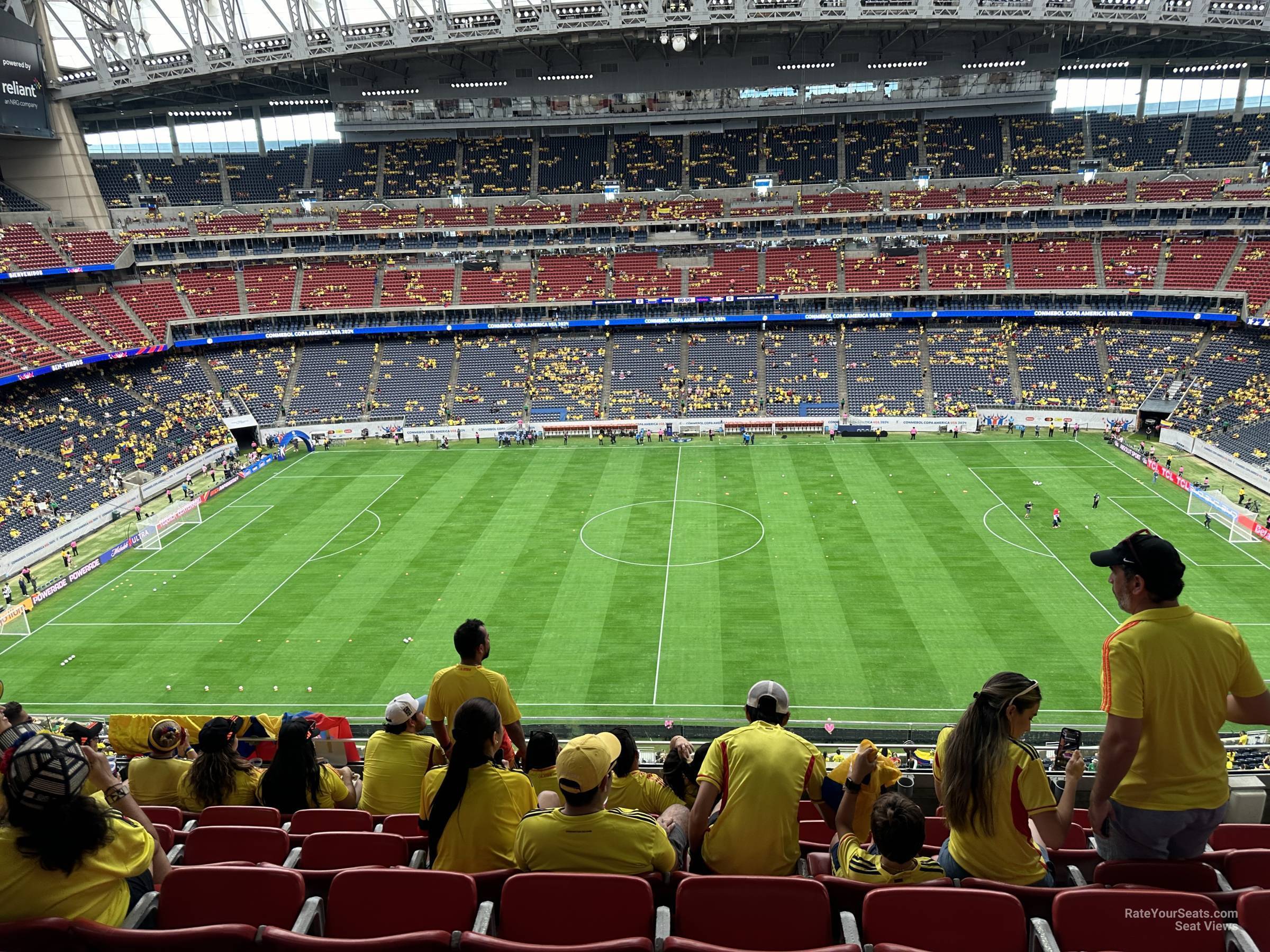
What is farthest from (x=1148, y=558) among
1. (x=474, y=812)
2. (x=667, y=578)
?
(x=667, y=578)

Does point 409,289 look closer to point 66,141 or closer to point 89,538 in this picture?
point 66,141

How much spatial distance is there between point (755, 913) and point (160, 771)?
27.8 ft

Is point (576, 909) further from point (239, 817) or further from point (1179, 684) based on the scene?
point (239, 817)

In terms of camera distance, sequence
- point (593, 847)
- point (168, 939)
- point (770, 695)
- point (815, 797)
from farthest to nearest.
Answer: point (770, 695) → point (815, 797) → point (593, 847) → point (168, 939)

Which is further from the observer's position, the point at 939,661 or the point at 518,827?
the point at 939,661

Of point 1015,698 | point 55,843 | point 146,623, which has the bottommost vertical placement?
point 146,623

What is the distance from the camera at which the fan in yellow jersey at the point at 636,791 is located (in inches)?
327

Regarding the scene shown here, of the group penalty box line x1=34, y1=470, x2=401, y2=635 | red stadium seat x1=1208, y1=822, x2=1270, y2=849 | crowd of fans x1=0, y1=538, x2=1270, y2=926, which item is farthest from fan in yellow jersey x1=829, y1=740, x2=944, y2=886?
penalty box line x1=34, y1=470, x2=401, y2=635

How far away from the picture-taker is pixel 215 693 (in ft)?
93.2

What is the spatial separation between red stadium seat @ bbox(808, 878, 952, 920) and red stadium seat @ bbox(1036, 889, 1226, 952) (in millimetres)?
879

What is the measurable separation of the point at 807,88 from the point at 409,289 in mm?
44496

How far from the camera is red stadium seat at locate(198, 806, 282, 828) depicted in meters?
8.59

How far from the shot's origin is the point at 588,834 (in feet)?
19.1

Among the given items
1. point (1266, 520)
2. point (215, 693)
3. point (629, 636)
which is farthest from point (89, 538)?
point (1266, 520)
